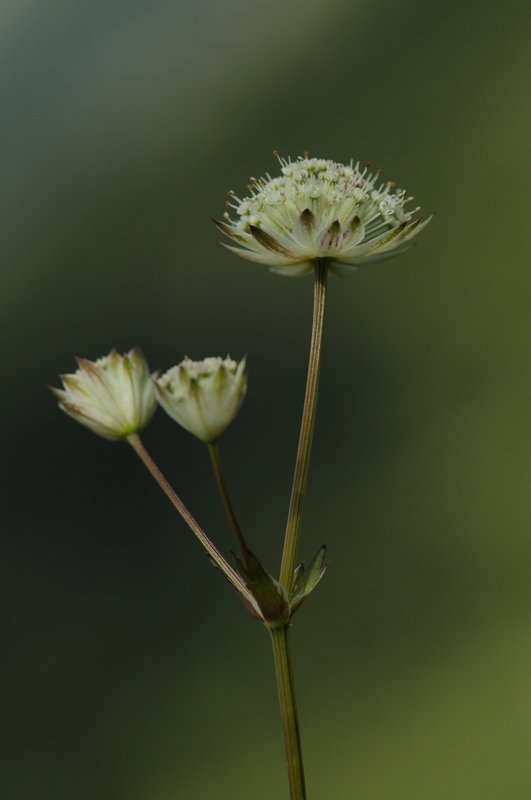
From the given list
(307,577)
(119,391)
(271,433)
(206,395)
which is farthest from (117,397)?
(271,433)

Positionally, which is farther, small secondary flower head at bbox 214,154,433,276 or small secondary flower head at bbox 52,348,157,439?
small secondary flower head at bbox 214,154,433,276

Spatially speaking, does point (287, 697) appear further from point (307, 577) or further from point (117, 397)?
Answer: point (117, 397)

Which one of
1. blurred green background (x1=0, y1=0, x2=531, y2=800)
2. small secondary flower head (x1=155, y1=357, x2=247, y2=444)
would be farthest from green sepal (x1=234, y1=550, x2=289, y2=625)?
blurred green background (x1=0, y1=0, x2=531, y2=800)

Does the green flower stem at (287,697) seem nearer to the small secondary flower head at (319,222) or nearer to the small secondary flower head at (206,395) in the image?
the small secondary flower head at (206,395)

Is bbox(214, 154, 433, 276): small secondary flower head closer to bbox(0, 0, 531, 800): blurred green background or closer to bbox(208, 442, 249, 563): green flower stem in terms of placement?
bbox(208, 442, 249, 563): green flower stem

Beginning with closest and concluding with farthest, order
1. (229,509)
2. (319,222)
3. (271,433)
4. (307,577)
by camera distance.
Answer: (229,509)
(307,577)
(319,222)
(271,433)

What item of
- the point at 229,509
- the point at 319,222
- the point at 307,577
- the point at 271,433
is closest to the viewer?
the point at 229,509
